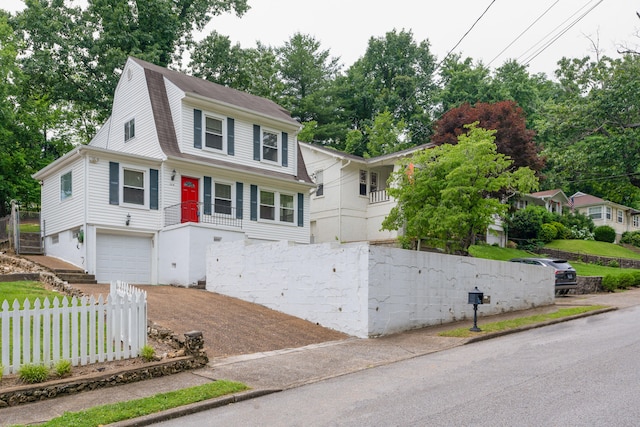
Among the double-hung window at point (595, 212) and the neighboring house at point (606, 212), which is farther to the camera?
the double-hung window at point (595, 212)

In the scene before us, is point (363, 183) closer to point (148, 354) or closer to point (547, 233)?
point (547, 233)

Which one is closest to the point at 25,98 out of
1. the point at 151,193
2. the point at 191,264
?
the point at 151,193

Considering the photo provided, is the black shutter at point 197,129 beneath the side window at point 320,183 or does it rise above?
above

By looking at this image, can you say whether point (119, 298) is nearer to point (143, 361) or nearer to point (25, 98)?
point (143, 361)

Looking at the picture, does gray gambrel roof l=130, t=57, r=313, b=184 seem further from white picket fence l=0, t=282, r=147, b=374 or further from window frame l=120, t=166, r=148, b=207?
white picket fence l=0, t=282, r=147, b=374

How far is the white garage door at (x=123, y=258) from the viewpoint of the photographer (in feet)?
62.7

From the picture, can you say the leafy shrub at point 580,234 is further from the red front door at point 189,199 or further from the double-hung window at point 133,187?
the double-hung window at point 133,187

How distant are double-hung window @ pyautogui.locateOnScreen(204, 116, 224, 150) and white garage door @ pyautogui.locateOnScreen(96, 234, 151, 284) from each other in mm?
4940

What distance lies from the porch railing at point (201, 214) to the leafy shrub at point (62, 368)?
41.5 feet

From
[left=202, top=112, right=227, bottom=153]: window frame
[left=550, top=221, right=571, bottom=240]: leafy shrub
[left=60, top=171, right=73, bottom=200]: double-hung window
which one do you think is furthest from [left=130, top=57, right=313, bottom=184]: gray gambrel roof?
[left=550, top=221, right=571, bottom=240]: leafy shrub

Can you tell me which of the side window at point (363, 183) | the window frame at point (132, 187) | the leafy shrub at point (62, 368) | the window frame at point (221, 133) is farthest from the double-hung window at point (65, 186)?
the side window at point (363, 183)

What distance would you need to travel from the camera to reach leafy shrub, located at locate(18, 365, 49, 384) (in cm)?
748

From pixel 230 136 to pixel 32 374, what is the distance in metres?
16.5

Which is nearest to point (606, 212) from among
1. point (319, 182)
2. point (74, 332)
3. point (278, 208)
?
point (319, 182)
